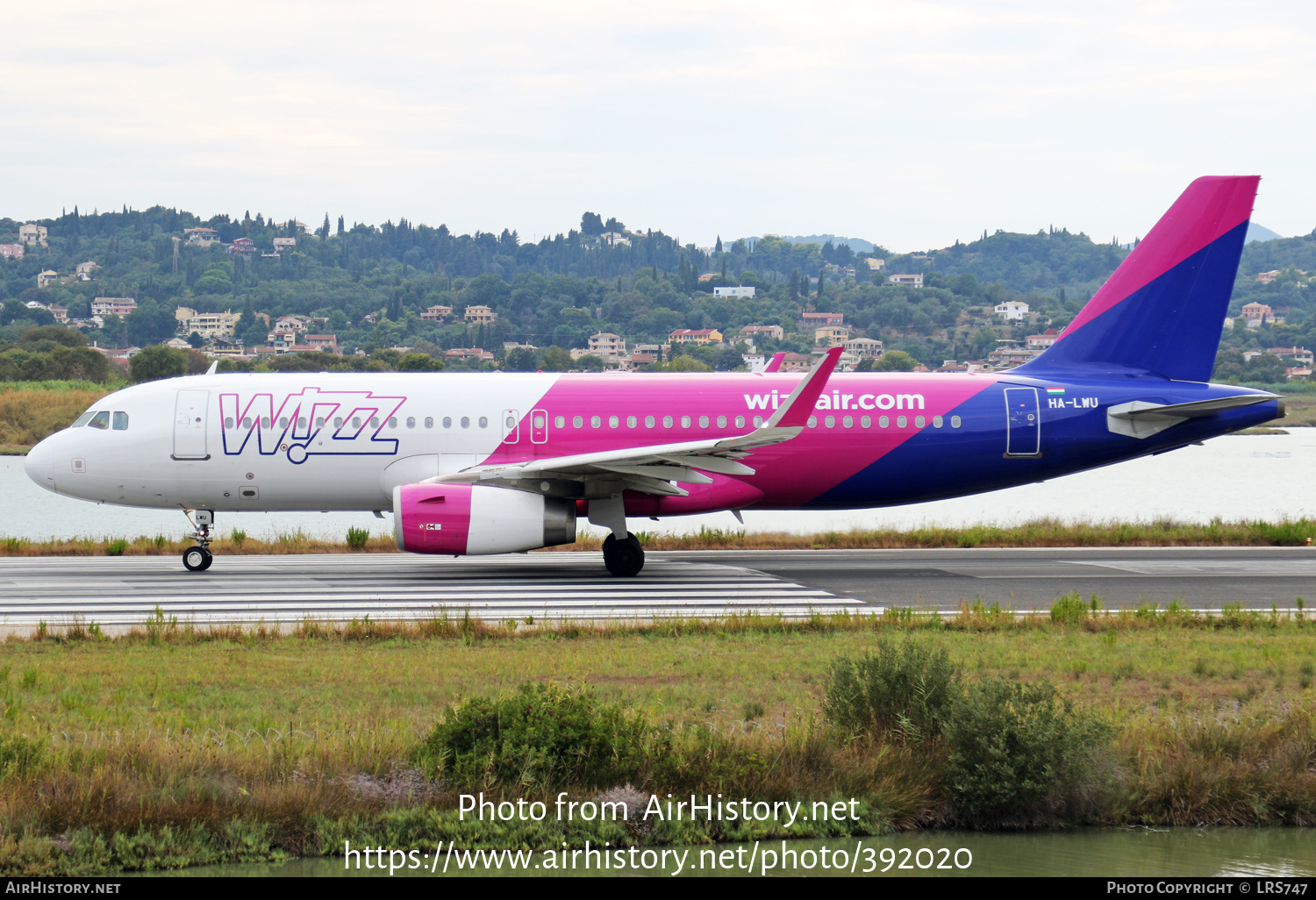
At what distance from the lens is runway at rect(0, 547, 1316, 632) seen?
17344mm

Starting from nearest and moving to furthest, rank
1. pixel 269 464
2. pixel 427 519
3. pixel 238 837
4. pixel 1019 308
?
1. pixel 238 837
2. pixel 427 519
3. pixel 269 464
4. pixel 1019 308

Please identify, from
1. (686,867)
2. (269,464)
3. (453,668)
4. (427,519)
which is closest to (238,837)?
(686,867)

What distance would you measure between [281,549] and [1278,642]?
63.0 ft

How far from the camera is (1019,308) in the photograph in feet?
635

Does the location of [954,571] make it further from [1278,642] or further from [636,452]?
[1278,642]

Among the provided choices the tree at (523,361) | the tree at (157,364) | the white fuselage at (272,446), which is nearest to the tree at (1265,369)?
the tree at (523,361)

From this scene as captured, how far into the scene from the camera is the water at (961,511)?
39344 millimetres

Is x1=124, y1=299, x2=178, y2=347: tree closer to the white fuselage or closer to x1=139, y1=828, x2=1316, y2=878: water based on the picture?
the white fuselage

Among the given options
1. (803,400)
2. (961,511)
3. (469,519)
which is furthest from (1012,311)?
(469,519)

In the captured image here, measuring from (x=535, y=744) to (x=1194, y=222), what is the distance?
2071 centimetres

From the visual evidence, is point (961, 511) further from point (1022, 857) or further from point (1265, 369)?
point (1265, 369)

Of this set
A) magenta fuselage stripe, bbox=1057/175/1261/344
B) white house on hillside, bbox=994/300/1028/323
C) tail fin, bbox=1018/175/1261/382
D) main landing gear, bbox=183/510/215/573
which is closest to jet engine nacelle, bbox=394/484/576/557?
main landing gear, bbox=183/510/215/573

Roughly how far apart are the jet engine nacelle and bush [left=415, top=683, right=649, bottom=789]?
447 inches

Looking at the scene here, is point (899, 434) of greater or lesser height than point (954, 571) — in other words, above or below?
above
